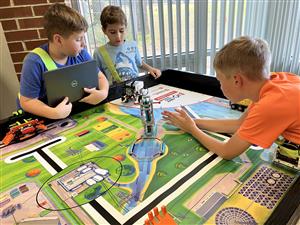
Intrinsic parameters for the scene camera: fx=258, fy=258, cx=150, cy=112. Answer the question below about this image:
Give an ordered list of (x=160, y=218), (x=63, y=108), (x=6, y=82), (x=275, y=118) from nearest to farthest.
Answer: (x=160, y=218), (x=275, y=118), (x=63, y=108), (x=6, y=82)

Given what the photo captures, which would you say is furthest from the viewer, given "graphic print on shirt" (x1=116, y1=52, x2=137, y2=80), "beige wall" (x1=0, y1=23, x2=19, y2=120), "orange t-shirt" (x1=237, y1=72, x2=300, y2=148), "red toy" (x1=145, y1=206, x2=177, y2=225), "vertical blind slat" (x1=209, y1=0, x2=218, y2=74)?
"vertical blind slat" (x1=209, y1=0, x2=218, y2=74)

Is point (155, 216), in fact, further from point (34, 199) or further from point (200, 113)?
point (200, 113)

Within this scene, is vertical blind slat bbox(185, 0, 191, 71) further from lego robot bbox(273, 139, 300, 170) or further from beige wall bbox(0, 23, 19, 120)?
lego robot bbox(273, 139, 300, 170)

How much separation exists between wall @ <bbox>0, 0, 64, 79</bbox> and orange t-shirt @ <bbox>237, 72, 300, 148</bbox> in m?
1.66

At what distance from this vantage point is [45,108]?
3.56ft

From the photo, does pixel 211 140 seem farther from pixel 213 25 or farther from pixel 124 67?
pixel 213 25

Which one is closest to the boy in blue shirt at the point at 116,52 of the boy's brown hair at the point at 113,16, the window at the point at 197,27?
the boy's brown hair at the point at 113,16

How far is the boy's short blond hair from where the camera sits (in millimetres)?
807

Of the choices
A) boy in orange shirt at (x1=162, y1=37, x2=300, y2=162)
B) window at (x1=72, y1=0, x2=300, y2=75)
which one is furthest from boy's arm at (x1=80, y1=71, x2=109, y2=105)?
window at (x1=72, y1=0, x2=300, y2=75)

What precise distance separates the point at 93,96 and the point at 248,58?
27.9 inches

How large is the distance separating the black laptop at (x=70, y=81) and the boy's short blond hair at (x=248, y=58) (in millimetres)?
612

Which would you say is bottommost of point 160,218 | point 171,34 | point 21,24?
point 160,218

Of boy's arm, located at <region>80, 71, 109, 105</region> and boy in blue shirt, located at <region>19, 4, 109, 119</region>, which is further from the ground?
boy in blue shirt, located at <region>19, 4, 109, 119</region>

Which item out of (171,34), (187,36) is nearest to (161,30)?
(171,34)
